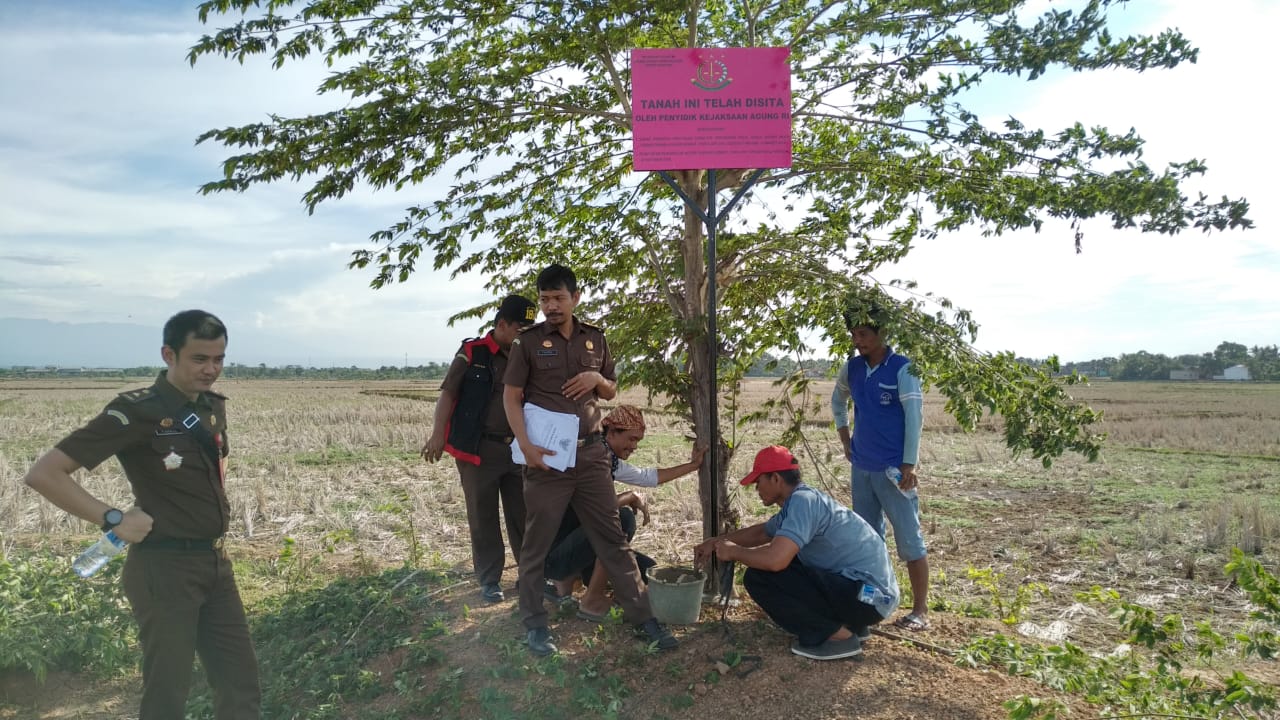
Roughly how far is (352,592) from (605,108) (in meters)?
3.79

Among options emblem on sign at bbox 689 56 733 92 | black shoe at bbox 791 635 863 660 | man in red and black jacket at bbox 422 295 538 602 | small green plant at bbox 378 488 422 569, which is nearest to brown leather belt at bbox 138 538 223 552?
man in red and black jacket at bbox 422 295 538 602

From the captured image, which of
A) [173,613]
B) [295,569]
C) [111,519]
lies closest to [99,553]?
[111,519]

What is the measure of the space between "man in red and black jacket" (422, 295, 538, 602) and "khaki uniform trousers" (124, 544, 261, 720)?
2011 mm

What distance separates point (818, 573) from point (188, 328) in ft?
10.7

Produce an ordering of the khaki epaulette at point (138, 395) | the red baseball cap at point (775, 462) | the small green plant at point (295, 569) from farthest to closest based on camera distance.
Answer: the small green plant at point (295, 569)
the red baseball cap at point (775, 462)
the khaki epaulette at point (138, 395)

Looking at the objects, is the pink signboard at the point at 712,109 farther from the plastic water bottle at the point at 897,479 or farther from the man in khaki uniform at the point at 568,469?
the plastic water bottle at the point at 897,479

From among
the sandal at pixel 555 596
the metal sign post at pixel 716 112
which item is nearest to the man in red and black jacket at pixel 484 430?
the sandal at pixel 555 596

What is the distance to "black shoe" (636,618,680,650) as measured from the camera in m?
4.17

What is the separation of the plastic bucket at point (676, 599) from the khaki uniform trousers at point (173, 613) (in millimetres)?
2184

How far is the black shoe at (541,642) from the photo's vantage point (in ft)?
13.4

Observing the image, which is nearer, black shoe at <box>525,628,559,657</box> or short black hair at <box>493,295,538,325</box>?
black shoe at <box>525,628,559,657</box>

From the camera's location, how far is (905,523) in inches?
180

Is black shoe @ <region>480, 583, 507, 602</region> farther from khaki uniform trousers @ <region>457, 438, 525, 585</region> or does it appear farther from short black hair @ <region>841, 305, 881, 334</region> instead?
short black hair @ <region>841, 305, 881, 334</region>

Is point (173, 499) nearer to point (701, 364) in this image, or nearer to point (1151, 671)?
point (701, 364)
